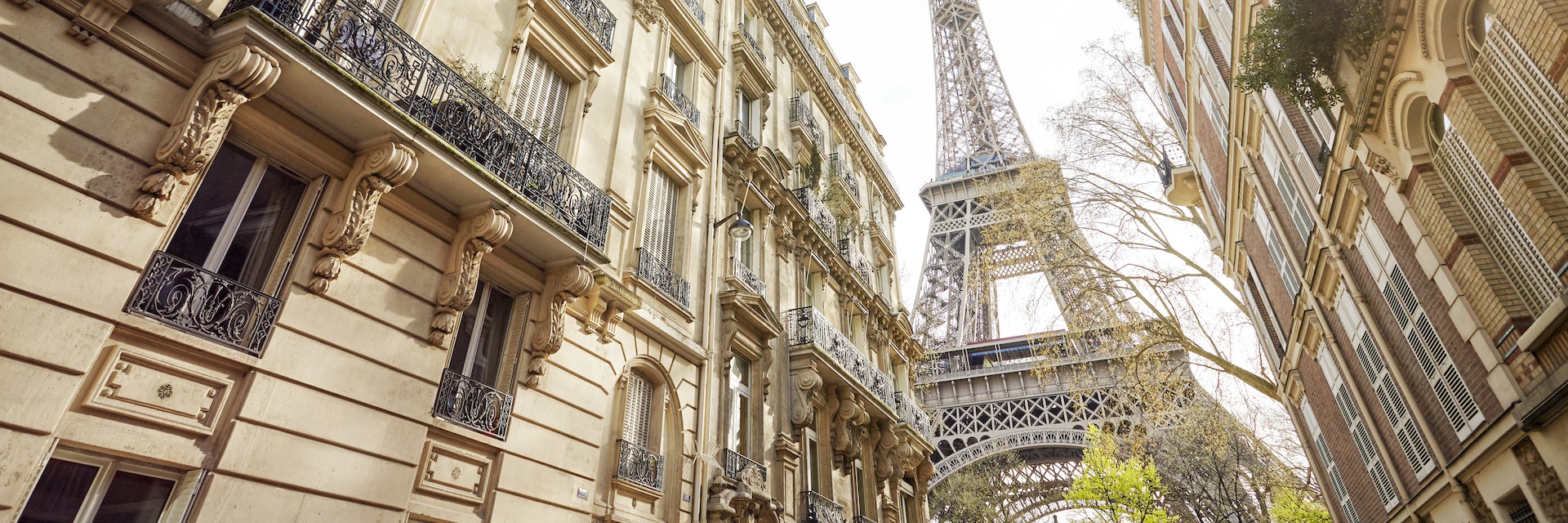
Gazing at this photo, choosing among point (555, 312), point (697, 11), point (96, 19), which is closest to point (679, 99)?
point (697, 11)

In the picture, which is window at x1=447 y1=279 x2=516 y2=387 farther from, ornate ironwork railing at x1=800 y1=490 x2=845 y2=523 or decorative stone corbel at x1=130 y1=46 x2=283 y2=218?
ornate ironwork railing at x1=800 y1=490 x2=845 y2=523

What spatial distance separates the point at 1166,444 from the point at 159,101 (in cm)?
3570

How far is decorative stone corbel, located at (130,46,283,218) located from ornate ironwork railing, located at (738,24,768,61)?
14257 millimetres

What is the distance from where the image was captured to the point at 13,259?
5.45 meters

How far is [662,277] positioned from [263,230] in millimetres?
6782

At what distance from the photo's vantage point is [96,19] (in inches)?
246

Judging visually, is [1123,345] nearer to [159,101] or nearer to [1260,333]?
[1260,333]

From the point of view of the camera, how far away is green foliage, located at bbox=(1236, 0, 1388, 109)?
888 cm

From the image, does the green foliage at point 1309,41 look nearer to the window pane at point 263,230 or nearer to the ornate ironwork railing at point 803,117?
the window pane at point 263,230

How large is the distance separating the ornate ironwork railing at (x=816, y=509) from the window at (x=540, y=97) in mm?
9001

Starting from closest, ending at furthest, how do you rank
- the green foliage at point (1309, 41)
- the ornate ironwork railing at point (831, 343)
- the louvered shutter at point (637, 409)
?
the green foliage at point (1309, 41) → the louvered shutter at point (637, 409) → the ornate ironwork railing at point (831, 343)

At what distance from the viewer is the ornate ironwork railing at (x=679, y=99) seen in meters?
15.5

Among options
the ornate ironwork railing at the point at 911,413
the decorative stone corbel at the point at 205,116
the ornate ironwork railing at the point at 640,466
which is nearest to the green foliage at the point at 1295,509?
the ornate ironwork railing at the point at 911,413

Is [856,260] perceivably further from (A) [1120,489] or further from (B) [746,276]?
(A) [1120,489]
